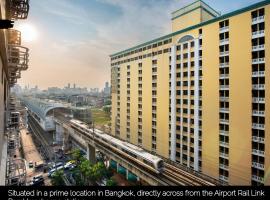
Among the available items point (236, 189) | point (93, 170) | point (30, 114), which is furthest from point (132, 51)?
point (30, 114)

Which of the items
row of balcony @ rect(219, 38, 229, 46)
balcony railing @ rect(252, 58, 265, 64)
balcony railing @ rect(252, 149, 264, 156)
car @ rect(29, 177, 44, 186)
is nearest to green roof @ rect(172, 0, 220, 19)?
row of balcony @ rect(219, 38, 229, 46)

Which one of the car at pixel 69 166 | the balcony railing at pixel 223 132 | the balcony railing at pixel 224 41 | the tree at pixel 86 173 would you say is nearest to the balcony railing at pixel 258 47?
the balcony railing at pixel 224 41

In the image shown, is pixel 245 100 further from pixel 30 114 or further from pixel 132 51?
pixel 30 114

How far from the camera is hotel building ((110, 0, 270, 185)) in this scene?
832 inches

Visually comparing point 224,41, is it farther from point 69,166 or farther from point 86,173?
point 69,166

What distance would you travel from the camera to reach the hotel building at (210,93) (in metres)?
21.1

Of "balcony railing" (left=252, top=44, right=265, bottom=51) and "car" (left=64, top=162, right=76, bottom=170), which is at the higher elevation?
"balcony railing" (left=252, top=44, right=265, bottom=51)

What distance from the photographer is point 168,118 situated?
33.4 m

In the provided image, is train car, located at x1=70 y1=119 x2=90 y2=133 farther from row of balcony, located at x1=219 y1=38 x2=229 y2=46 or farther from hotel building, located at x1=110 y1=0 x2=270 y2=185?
row of balcony, located at x1=219 y1=38 x2=229 y2=46

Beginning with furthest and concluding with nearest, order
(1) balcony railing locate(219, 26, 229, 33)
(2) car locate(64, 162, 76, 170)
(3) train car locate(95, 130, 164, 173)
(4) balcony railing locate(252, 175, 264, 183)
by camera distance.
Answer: (2) car locate(64, 162, 76, 170), (1) balcony railing locate(219, 26, 229, 33), (3) train car locate(95, 130, 164, 173), (4) balcony railing locate(252, 175, 264, 183)

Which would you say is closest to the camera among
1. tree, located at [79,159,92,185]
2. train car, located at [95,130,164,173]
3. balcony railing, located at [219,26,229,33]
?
Result: train car, located at [95,130,164,173]

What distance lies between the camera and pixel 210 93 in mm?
25875

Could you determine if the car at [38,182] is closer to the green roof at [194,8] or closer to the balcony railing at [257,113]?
the balcony railing at [257,113]

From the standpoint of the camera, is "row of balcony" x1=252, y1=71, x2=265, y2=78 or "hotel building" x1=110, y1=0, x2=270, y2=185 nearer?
"row of balcony" x1=252, y1=71, x2=265, y2=78
